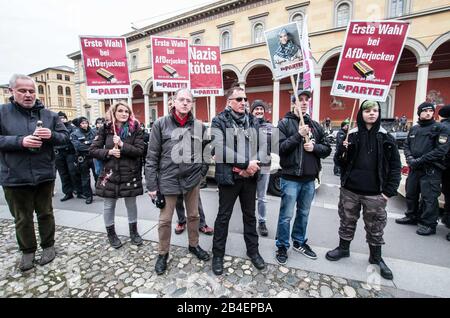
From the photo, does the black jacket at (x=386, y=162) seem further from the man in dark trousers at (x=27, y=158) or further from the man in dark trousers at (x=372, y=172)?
the man in dark trousers at (x=27, y=158)

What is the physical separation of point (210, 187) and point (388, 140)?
4.66 metres

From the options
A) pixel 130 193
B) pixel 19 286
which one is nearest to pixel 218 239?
pixel 130 193

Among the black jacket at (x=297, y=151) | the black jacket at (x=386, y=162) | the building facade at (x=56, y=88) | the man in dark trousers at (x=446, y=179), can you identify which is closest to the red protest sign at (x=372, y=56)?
the black jacket at (x=386, y=162)

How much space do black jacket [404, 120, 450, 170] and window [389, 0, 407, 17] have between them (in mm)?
15967

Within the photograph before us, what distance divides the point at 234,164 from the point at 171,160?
772mm

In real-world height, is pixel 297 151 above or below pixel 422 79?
below

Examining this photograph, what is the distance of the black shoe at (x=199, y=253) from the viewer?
114 inches

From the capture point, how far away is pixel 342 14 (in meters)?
16.0

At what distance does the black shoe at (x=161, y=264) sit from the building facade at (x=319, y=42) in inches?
646

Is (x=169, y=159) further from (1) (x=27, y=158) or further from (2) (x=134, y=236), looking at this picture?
(1) (x=27, y=158)

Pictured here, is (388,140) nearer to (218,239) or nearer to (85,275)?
(218,239)

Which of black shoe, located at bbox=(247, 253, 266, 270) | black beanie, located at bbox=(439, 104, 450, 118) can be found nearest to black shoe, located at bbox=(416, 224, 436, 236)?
black beanie, located at bbox=(439, 104, 450, 118)

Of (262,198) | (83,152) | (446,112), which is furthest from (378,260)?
(83,152)

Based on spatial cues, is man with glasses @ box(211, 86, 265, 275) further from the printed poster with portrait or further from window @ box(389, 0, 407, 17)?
window @ box(389, 0, 407, 17)
